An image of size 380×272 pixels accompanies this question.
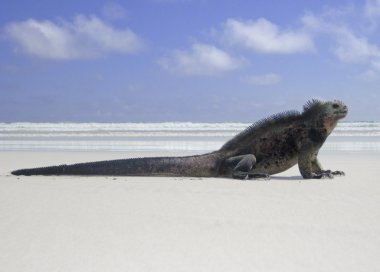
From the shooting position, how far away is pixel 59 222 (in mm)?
4684

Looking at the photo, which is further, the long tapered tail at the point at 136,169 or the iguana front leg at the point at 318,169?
the iguana front leg at the point at 318,169

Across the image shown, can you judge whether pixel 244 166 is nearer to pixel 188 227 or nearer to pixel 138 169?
pixel 138 169

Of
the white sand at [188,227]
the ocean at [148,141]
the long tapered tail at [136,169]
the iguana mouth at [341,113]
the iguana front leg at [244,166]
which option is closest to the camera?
the white sand at [188,227]

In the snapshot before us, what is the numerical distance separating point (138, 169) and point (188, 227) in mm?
4072

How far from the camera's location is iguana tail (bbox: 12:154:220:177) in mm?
8469

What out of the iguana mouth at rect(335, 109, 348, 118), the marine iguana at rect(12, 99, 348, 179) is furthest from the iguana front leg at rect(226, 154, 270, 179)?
the iguana mouth at rect(335, 109, 348, 118)

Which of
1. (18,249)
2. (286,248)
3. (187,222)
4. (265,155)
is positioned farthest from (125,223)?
(265,155)

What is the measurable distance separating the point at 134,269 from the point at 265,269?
89 centimetres

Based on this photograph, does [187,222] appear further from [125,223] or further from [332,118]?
[332,118]

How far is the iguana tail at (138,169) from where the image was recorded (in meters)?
8.47

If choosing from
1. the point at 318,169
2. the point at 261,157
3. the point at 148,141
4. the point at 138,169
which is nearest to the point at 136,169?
the point at 138,169

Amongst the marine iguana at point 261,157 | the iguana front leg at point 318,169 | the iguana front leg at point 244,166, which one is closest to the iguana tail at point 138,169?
the marine iguana at point 261,157

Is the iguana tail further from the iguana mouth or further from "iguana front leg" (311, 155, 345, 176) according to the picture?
the iguana mouth

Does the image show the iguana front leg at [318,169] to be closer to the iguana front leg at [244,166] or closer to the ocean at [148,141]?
the iguana front leg at [244,166]
